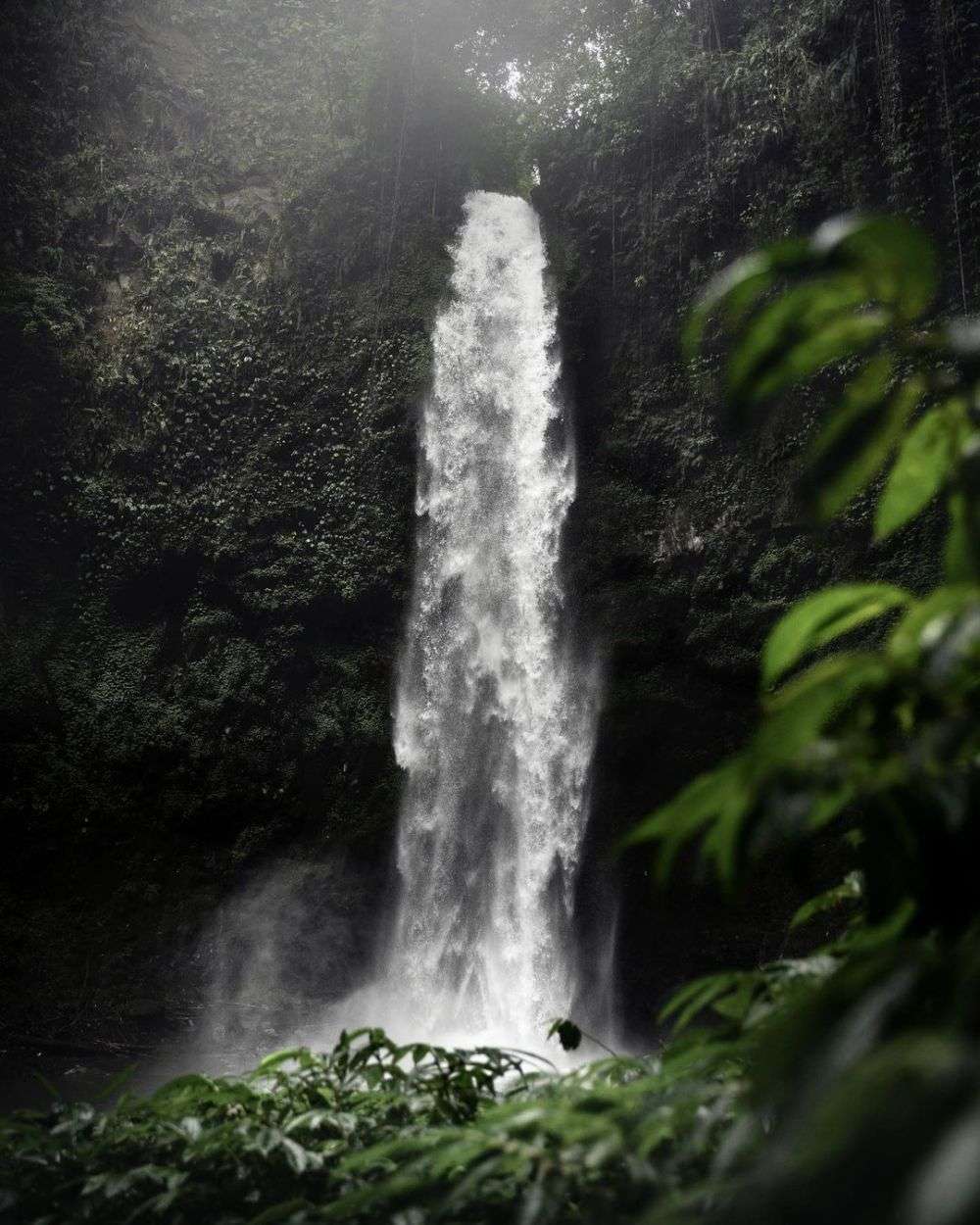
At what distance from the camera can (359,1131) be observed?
135 cm

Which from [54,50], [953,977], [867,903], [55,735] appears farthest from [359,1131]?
[54,50]

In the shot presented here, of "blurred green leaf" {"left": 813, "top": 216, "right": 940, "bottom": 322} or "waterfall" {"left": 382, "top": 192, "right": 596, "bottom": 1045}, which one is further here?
"waterfall" {"left": 382, "top": 192, "right": 596, "bottom": 1045}

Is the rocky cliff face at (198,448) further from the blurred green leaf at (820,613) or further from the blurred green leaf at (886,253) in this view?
the blurred green leaf at (886,253)

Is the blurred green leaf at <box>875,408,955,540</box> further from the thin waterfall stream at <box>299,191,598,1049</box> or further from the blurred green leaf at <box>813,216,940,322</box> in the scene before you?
the thin waterfall stream at <box>299,191,598,1049</box>

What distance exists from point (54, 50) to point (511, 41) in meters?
7.21

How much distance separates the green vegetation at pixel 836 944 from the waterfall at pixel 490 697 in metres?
7.74

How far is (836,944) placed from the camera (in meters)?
1.00

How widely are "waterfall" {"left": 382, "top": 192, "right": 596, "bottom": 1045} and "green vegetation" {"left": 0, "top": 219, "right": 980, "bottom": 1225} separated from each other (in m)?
7.74

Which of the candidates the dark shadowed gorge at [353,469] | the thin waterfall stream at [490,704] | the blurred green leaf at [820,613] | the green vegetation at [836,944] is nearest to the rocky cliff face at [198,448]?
the dark shadowed gorge at [353,469]

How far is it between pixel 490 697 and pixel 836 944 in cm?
895

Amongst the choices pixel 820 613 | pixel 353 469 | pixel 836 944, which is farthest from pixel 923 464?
pixel 353 469

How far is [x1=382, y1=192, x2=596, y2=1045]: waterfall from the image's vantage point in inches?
349

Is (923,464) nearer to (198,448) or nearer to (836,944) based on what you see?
(836,944)

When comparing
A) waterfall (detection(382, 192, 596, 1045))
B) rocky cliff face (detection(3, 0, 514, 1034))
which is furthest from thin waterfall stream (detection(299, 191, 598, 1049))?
rocky cliff face (detection(3, 0, 514, 1034))
